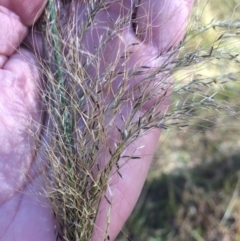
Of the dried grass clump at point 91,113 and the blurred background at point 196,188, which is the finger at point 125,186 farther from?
the blurred background at point 196,188

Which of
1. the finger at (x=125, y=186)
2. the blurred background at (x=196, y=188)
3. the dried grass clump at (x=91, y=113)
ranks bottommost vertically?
the blurred background at (x=196, y=188)

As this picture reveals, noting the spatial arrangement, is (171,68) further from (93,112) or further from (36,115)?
(36,115)

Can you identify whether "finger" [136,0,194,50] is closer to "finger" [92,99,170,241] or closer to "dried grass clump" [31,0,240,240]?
"dried grass clump" [31,0,240,240]

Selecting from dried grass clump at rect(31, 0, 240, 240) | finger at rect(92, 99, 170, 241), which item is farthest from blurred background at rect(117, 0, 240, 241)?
dried grass clump at rect(31, 0, 240, 240)

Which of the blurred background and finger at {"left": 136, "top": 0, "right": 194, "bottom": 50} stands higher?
finger at {"left": 136, "top": 0, "right": 194, "bottom": 50}

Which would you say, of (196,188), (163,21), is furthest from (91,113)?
(196,188)

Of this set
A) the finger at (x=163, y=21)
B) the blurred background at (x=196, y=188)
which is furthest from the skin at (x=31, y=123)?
the blurred background at (x=196, y=188)

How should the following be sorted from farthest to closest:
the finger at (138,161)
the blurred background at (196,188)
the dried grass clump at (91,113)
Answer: the blurred background at (196,188) < the finger at (138,161) < the dried grass clump at (91,113)
